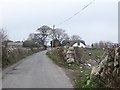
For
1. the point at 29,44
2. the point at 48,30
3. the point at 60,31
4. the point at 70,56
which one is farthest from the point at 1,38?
the point at 48,30

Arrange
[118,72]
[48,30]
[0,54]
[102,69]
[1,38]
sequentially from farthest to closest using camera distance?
[48,30], [1,38], [0,54], [102,69], [118,72]

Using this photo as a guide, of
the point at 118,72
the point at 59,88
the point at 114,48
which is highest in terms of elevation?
the point at 114,48

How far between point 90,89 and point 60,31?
353 feet

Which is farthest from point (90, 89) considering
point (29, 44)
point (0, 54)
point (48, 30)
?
point (48, 30)

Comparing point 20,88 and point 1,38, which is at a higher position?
point 1,38

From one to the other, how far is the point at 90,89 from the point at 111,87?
1.25m

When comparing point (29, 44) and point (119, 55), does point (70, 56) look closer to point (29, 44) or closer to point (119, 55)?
point (119, 55)

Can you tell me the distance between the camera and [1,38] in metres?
34.3

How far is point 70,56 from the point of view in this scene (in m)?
34.0

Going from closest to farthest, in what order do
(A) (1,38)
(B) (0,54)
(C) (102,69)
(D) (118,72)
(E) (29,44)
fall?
(D) (118,72) < (C) (102,69) < (B) (0,54) < (A) (1,38) < (E) (29,44)

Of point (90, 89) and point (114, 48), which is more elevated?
point (114, 48)

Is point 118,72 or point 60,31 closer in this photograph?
point 118,72

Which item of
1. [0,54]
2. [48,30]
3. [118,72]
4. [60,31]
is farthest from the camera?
[48,30]

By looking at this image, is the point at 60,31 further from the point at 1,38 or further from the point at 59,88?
the point at 59,88
